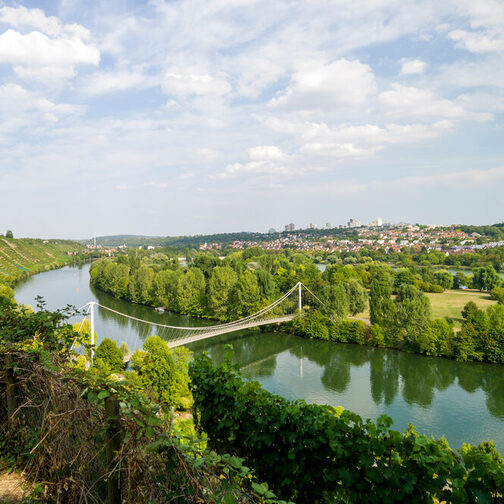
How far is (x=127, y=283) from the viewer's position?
26500mm

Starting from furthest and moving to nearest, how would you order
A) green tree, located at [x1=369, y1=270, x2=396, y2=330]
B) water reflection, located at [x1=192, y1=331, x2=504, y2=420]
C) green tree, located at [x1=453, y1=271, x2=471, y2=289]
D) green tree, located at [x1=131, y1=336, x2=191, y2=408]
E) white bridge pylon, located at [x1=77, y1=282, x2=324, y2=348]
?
green tree, located at [x1=453, y1=271, x2=471, y2=289] < white bridge pylon, located at [x1=77, y1=282, x2=324, y2=348] < green tree, located at [x1=369, y1=270, x2=396, y2=330] < water reflection, located at [x1=192, y1=331, x2=504, y2=420] < green tree, located at [x1=131, y1=336, x2=191, y2=408]

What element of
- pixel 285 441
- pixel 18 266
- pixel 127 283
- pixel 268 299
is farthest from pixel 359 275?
pixel 18 266

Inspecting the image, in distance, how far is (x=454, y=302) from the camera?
74.3 ft

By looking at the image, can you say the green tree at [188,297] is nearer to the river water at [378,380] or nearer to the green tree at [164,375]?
the river water at [378,380]

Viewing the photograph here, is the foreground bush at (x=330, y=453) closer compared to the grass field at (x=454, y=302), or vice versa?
the foreground bush at (x=330, y=453)

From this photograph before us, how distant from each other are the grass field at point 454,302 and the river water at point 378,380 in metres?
5.15

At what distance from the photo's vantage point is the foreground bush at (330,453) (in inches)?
65.7

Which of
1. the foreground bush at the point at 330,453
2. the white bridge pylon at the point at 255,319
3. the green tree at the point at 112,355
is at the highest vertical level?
the foreground bush at the point at 330,453

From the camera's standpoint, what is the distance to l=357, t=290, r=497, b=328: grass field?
19.0 metres

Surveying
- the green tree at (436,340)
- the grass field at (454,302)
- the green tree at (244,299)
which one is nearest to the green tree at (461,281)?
the grass field at (454,302)

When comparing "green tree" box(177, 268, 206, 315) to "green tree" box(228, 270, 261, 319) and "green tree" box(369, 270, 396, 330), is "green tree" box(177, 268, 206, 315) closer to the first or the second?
"green tree" box(228, 270, 261, 319)

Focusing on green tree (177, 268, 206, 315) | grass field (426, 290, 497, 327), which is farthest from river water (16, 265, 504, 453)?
grass field (426, 290, 497, 327)

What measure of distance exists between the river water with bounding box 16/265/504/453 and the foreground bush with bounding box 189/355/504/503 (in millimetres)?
7364

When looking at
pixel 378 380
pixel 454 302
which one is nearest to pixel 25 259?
pixel 378 380
